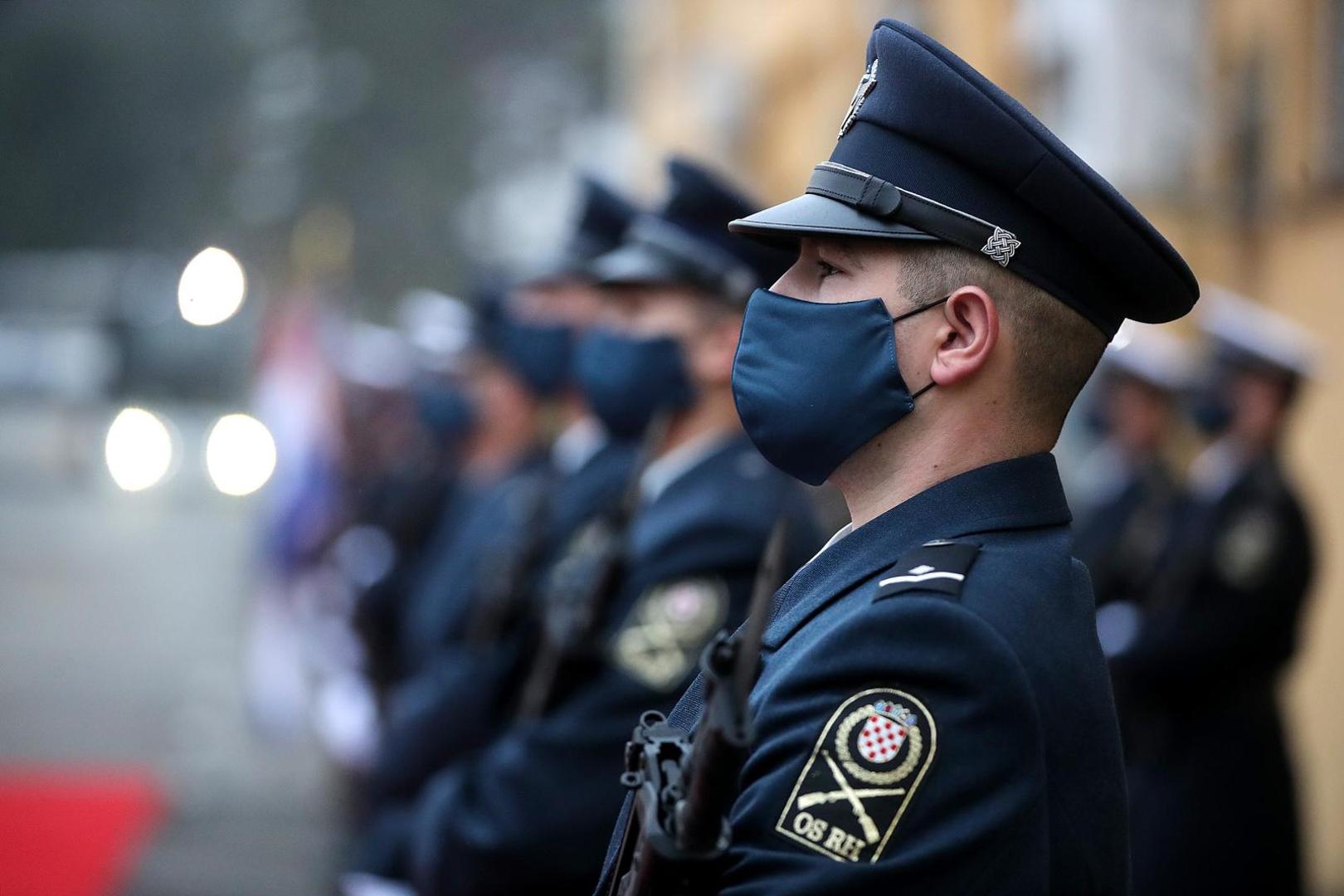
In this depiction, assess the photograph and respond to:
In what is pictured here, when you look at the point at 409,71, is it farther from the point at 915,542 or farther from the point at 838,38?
the point at 915,542

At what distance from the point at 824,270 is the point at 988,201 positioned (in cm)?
22

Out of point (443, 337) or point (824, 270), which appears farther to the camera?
point (443, 337)

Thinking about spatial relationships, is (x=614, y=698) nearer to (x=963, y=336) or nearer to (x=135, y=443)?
(x=963, y=336)

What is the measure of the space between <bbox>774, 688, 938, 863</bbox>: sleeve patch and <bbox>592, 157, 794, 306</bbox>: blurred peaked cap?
212 centimetres

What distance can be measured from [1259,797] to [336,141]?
2675 cm

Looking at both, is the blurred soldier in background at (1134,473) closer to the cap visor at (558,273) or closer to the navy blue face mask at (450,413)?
the cap visor at (558,273)

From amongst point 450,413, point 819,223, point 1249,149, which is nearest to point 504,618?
point 819,223

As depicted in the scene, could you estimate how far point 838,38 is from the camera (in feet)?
47.0

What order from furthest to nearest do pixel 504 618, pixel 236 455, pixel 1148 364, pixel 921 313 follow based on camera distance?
pixel 236 455
pixel 1148 364
pixel 504 618
pixel 921 313

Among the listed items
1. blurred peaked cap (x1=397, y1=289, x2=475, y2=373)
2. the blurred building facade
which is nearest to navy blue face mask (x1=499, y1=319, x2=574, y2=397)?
blurred peaked cap (x1=397, y1=289, x2=475, y2=373)

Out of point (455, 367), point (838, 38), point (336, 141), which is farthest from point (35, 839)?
point (336, 141)

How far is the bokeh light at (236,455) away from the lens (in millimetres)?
6965

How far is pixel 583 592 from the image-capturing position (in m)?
3.38

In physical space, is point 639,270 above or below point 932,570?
above
